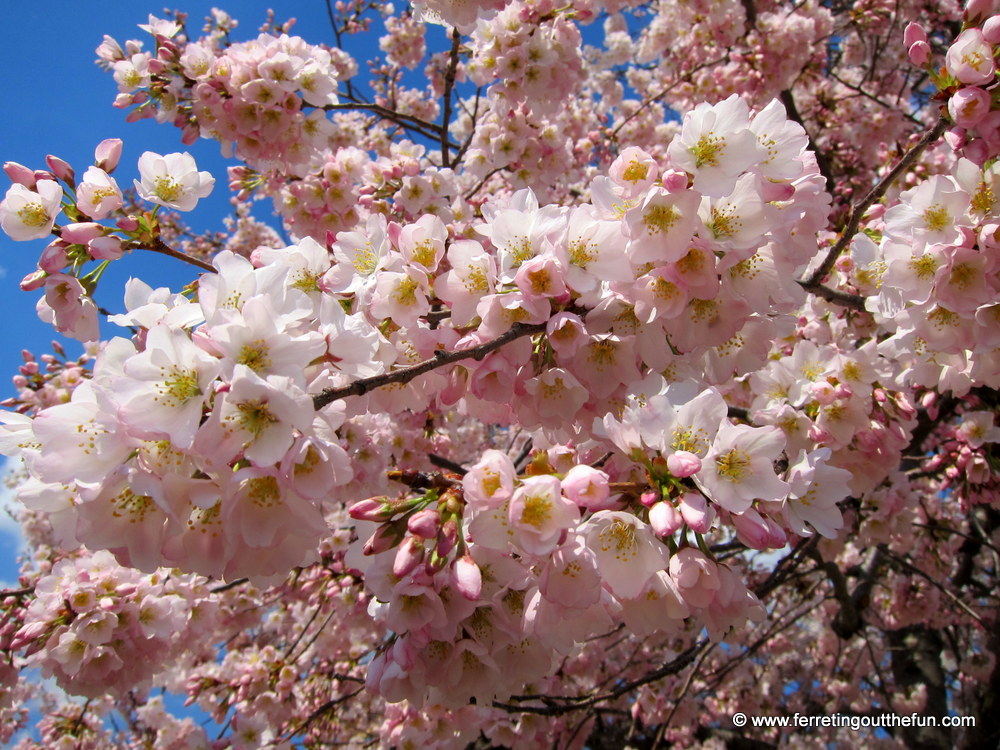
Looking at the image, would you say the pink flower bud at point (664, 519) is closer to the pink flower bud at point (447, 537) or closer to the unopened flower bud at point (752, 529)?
the unopened flower bud at point (752, 529)

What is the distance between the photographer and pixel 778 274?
159 centimetres

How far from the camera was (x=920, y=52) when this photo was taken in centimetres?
175

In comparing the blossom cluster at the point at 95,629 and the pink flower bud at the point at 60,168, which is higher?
the pink flower bud at the point at 60,168

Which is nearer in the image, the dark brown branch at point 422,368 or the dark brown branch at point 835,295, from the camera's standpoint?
the dark brown branch at point 422,368

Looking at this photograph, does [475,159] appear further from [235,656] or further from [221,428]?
[235,656]

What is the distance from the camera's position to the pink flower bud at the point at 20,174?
5.72 ft

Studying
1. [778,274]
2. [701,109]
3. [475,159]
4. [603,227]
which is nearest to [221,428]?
[603,227]

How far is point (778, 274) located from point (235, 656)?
17.9ft

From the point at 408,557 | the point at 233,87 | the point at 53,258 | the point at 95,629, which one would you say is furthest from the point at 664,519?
the point at 233,87

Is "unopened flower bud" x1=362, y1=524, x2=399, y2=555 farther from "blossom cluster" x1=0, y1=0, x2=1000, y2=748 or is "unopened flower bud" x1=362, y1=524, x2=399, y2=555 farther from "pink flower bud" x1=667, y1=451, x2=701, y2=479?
"pink flower bud" x1=667, y1=451, x2=701, y2=479

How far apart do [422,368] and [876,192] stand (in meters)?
1.53

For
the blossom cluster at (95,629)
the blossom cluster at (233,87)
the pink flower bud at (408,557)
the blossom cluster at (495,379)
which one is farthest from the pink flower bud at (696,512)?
the blossom cluster at (233,87)

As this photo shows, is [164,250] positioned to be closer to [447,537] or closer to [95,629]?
[447,537]

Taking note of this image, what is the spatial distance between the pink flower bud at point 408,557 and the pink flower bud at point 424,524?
0.03 meters
